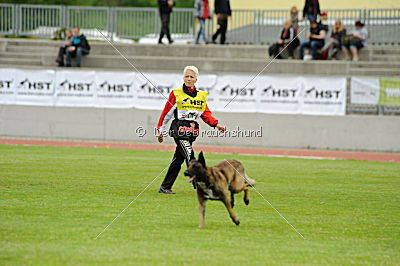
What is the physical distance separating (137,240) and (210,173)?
1.36 m

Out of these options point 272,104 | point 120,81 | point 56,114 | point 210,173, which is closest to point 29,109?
point 56,114

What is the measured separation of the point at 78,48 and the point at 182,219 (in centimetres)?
2020

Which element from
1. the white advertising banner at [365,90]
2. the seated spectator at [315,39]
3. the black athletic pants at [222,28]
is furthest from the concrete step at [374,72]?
the black athletic pants at [222,28]

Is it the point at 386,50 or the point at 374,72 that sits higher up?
the point at 386,50

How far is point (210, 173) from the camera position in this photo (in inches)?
386

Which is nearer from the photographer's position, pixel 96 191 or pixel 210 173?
pixel 210 173

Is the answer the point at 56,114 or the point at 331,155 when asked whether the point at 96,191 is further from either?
the point at 56,114

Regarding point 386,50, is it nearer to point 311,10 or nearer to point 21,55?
point 311,10

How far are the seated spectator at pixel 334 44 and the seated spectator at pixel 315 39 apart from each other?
0.96 feet

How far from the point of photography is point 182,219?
10672 millimetres

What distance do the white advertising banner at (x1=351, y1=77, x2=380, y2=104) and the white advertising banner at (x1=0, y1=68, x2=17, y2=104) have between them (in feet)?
39.0

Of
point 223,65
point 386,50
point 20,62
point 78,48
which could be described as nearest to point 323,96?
point 223,65

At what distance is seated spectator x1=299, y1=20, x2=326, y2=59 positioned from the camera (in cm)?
2802

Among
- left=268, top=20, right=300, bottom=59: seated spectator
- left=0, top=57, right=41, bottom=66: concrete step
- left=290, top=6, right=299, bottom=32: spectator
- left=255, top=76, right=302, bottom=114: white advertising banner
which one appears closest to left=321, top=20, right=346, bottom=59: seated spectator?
left=268, top=20, right=300, bottom=59: seated spectator
